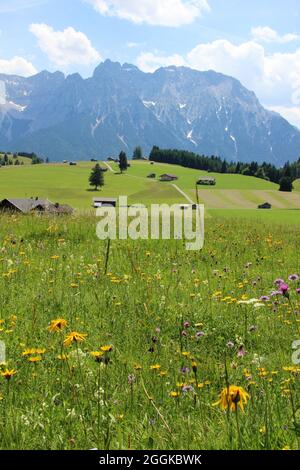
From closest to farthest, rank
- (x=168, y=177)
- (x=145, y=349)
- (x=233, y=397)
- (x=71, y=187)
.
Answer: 1. (x=233, y=397)
2. (x=145, y=349)
3. (x=71, y=187)
4. (x=168, y=177)

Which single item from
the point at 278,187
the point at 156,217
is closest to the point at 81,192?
the point at 278,187

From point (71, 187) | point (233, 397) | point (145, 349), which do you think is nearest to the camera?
point (233, 397)

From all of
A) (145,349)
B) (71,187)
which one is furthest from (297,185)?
(145,349)

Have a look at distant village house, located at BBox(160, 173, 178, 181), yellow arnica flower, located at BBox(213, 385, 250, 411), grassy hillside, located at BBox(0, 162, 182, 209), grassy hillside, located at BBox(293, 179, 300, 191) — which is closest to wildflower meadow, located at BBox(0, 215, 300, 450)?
yellow arnica flower, located at BBox(213, 385, 250, 411)

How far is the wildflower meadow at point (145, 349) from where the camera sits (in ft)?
11.4

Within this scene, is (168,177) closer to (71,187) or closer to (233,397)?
(71,187)

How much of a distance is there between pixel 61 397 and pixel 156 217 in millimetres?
13707

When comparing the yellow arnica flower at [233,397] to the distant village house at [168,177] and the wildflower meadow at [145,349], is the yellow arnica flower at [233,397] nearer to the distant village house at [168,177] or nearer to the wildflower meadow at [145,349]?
the wildflower meadow at [145,349]

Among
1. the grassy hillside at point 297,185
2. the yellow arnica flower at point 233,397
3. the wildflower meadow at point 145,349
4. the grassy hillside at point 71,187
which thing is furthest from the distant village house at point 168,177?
the yellow arnica flower at point 233,397

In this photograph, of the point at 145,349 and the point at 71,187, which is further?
the point at 71,187

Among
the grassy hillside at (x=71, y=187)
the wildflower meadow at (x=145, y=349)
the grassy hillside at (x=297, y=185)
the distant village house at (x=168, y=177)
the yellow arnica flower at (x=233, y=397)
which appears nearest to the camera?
the yellow arnica flower at (x=233, y=397)

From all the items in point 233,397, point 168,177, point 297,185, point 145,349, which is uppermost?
point 168,177

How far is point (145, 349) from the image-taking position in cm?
565

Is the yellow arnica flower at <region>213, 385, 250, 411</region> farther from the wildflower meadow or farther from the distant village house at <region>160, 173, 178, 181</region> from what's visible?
the distant village house at <region>160, 173, 178, 181</region>
